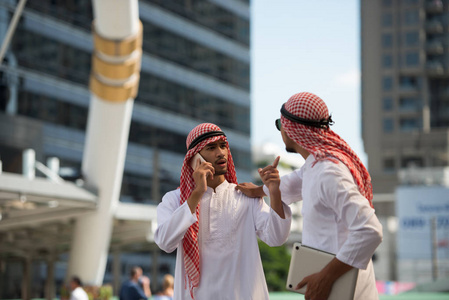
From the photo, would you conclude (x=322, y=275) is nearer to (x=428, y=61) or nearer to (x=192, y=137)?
(x=192, y=137)

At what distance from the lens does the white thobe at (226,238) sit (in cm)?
392

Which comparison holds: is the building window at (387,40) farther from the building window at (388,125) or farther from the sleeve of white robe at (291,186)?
the sleeve of white robe at (291,186)

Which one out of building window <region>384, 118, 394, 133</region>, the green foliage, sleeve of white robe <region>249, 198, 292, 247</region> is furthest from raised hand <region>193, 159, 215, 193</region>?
building window <region>384, 118, 394, 133</region>

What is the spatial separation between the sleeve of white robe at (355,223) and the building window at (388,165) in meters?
90.4

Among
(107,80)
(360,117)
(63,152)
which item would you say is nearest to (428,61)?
(360,117)

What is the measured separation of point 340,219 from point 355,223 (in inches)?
4.5

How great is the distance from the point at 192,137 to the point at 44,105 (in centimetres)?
3850

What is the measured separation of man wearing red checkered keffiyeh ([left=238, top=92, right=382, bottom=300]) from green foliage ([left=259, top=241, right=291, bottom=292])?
50287 mm

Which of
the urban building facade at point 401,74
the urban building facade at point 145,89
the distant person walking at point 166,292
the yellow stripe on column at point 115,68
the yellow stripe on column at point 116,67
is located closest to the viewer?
the distant person walking at point 166,292

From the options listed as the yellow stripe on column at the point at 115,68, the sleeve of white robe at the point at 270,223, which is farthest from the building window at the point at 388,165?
the sleeve of white robe at the point at 270,223

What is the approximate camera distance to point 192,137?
4094 millimetres

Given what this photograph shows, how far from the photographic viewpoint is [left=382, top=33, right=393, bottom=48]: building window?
9500 cm

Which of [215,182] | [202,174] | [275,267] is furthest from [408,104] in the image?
[202,174]

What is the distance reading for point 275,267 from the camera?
5494 cm
